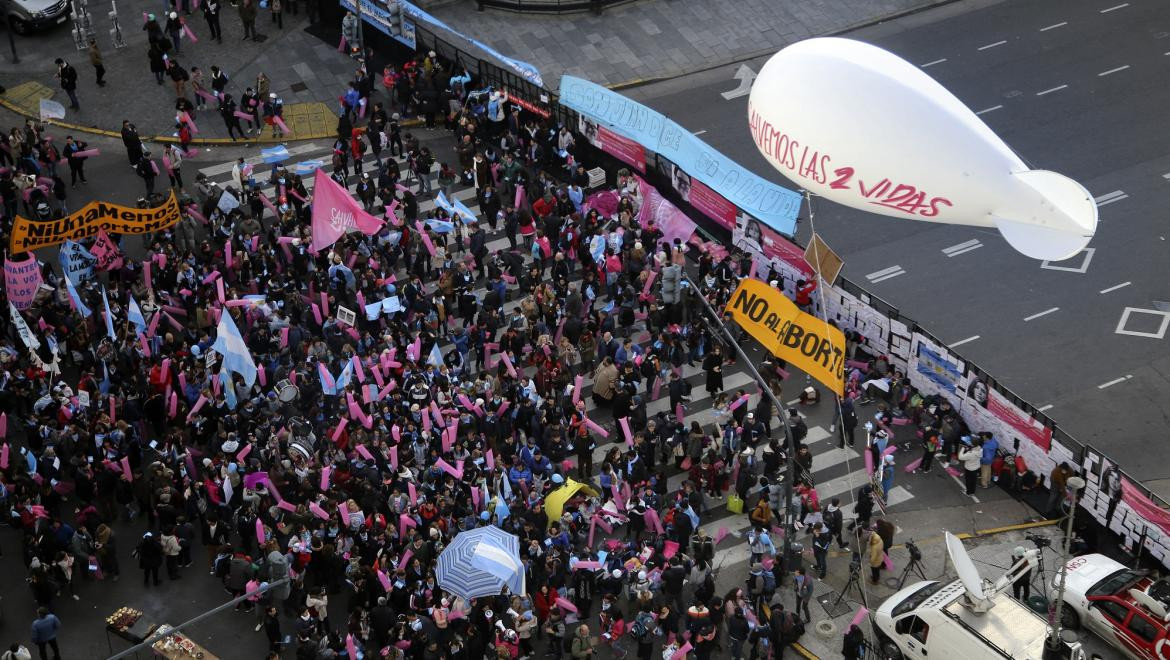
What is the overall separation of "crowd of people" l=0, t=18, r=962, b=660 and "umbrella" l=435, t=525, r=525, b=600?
2.86 ft

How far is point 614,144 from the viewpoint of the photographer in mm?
43500

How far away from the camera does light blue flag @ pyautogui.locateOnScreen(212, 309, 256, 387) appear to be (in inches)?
1372

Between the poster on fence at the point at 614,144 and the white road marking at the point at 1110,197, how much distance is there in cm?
1243

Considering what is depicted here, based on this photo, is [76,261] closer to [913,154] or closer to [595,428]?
[595,428]

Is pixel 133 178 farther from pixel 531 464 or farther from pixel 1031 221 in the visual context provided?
pixel 1031 221

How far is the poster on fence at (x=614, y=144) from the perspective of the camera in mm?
42928

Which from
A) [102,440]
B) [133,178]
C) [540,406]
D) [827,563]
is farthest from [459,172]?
[827,563]

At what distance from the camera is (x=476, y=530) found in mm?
30719

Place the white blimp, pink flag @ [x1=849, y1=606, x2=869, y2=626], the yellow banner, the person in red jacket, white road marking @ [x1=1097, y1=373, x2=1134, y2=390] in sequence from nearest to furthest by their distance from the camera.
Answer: the white blimp, pink flag @ [x1=849, y1=606, x2=869, y2=626], the yellow banner, white road marking @ [x1=1097, y1=373, x2=1134, y2=390], the person in red jacket

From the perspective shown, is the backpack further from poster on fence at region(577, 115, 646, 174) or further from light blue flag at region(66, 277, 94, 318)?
poster on fence at region(577, 115, 646, 174)

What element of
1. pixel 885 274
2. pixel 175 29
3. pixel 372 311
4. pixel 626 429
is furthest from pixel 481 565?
pixel 175 29

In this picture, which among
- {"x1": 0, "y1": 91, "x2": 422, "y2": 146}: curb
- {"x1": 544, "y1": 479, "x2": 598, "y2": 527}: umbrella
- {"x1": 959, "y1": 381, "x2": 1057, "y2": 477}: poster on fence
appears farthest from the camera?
{"x1": 0, "y1": 91, "x2": 422, "y2": 146}: curb

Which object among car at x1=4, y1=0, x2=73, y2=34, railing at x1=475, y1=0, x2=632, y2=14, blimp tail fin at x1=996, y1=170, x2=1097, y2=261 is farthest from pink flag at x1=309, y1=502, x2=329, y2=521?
car at x1=4, y1=0, x2=73, y2=34

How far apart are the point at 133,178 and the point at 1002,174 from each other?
25921mm
